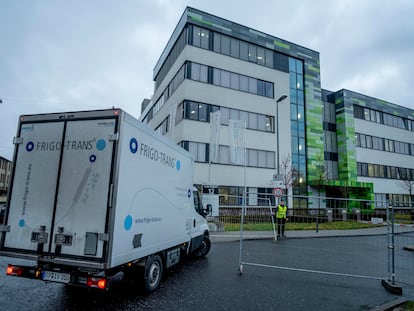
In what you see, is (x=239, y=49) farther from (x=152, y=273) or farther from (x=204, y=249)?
(x=152, y=273)

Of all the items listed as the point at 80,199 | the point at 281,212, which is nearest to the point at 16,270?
the point at 80,199

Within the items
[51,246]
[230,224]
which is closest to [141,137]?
[51,246]

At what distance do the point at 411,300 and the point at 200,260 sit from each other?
5.19 m

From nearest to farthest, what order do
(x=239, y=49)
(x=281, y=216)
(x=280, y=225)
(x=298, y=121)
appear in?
(x=281, y=216) < (x=280, y=225) < (x=239, y=49) < (x=298, y=121)

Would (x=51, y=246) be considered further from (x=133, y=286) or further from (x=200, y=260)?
(x=200, y=260)

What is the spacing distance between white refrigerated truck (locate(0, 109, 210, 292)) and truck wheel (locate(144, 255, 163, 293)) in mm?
49

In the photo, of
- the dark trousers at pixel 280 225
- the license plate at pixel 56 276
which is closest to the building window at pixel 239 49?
the dark trousers at pixel 280 225

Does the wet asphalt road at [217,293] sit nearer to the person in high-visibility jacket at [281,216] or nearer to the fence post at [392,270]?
the fence post at [392,270]

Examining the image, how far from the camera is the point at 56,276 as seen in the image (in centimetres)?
416

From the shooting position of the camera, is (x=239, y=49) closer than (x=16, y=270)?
No

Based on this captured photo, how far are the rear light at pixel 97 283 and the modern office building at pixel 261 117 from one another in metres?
12.9

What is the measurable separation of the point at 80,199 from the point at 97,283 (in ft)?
4.27

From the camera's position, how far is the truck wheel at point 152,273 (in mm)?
5055

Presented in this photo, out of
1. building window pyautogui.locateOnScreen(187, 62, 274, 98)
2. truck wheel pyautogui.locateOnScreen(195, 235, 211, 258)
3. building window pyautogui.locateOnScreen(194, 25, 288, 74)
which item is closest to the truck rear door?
truck wheel pyautogui.locateOnScreen(195, 235, 211, 258)
